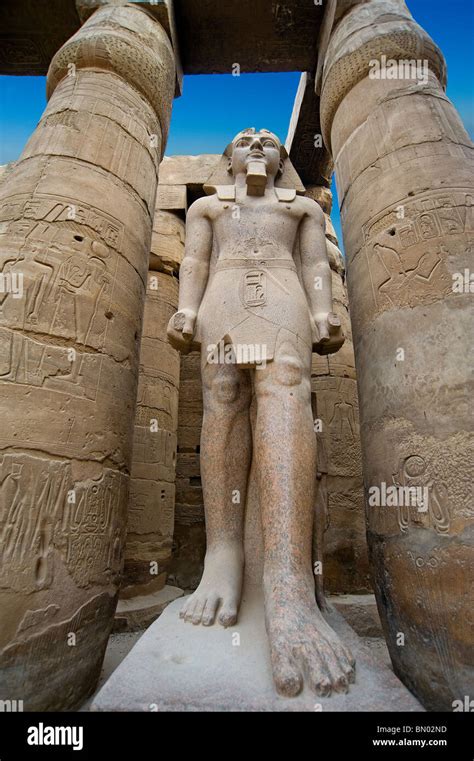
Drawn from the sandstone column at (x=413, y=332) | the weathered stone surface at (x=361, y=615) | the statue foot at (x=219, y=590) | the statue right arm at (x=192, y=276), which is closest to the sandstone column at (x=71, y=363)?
the statue right arm at (x=192, y=276)

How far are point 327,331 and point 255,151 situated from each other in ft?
5.07

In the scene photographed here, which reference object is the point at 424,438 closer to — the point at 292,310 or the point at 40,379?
the point at 292,310

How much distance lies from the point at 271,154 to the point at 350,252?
3.12ft

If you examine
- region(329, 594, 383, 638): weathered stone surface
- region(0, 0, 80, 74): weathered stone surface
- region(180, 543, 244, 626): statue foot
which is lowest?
region(329, 594, 383, 638): weathered stone surface

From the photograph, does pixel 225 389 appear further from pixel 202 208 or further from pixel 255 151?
pixel 255 151

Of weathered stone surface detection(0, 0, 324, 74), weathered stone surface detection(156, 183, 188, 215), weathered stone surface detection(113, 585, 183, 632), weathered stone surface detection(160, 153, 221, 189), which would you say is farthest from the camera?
weathered stone surface detection(160, 153, 221, 189)

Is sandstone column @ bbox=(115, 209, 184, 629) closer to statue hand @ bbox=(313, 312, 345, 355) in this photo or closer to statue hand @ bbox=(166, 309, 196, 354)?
statue hand @ bbox=(166, 309, 196, 354)

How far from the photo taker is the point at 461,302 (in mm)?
2498

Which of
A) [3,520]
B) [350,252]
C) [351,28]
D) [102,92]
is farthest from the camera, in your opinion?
[351,28]

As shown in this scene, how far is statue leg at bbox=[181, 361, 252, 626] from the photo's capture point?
7.75 ft

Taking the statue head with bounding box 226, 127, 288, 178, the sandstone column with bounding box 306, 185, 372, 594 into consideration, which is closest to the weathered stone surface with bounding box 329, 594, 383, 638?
the sandstone column with bounding box 306, 185, 372, 594

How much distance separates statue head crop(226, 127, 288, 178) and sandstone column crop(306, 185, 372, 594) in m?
2.39
